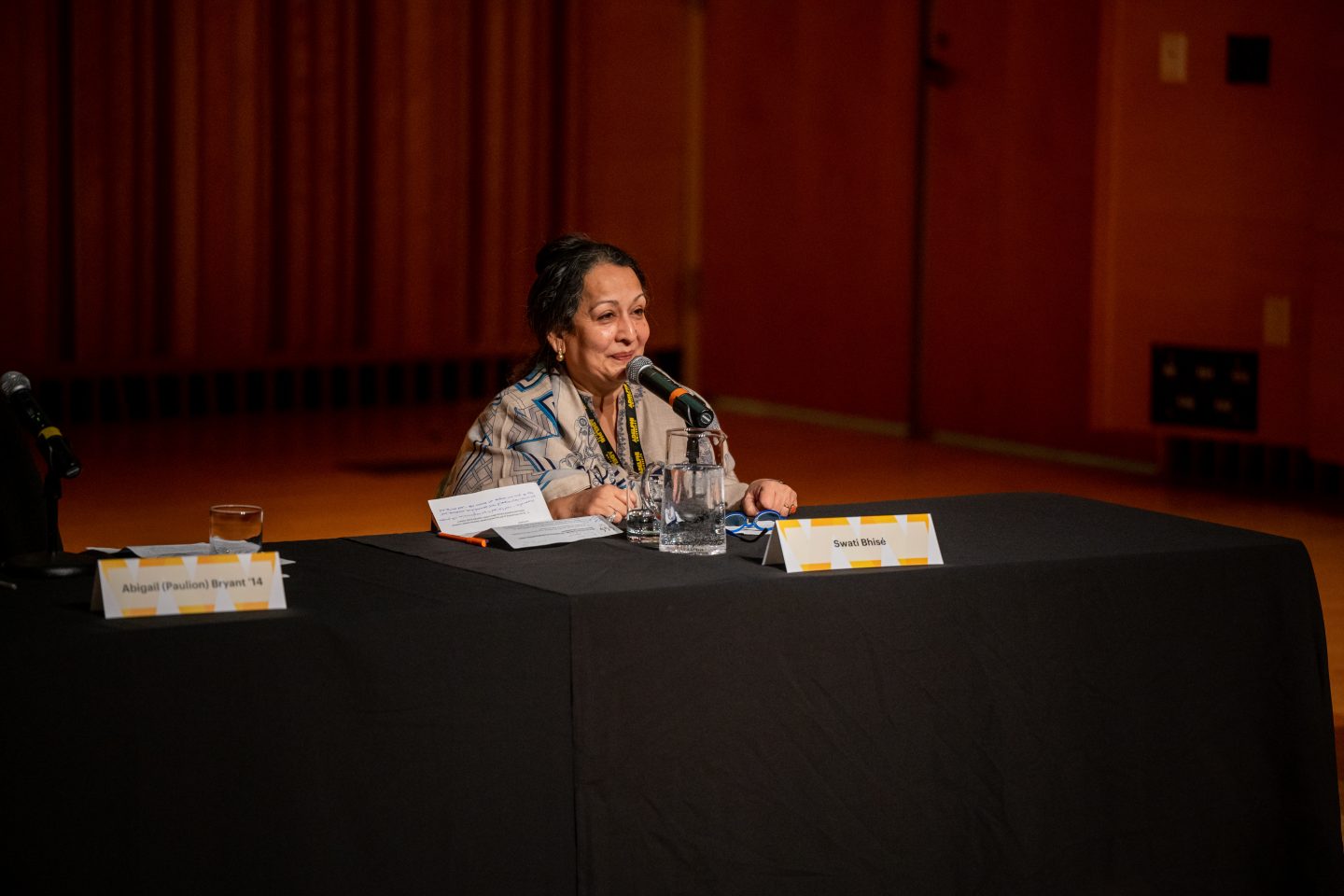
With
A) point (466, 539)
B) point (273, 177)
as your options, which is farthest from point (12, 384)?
point (273, 177)

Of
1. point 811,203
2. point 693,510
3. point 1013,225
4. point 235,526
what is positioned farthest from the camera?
point 811,203

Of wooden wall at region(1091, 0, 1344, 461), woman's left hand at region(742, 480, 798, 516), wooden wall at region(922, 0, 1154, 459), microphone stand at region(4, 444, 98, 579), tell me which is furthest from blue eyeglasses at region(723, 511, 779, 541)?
wooden wall at region(922, 0, 1154, 459)

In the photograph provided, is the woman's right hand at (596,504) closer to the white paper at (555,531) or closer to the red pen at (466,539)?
the white paper at (555,531)

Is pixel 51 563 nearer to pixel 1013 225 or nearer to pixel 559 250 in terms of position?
pixel 559 250

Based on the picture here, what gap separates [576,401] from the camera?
9.55 ft

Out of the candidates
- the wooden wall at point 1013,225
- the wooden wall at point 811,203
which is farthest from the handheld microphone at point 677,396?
the wooden wall at point 811,203

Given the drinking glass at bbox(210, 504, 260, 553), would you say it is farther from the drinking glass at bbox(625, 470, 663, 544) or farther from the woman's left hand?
the woman's left hand

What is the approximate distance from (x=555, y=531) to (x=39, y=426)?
70 cm

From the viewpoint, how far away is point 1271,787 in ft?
8.11

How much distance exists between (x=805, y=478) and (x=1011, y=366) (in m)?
1.42

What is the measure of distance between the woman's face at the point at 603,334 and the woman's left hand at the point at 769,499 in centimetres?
35

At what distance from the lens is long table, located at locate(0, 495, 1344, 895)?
1.82 m

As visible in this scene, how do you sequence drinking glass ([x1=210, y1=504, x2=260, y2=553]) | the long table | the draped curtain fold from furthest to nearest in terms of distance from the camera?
the draped curtain fold, drinking glass ([x1=210, y1=504, x2=260, y2=553]), the long table

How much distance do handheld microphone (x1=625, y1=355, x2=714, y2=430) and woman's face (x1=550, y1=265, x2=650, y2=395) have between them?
33 centimetres
